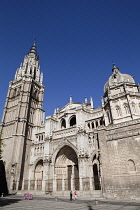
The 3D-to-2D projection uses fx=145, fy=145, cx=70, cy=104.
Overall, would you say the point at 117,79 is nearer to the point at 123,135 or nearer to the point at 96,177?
the point at 123,135

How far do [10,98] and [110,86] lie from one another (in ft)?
85.4

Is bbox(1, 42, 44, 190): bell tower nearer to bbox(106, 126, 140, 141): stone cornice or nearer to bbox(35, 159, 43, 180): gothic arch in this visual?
bbox(35, 159, 43, 180): gothic arch

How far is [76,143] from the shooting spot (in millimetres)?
24453

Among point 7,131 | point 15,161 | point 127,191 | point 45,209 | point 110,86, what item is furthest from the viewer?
point 7,131

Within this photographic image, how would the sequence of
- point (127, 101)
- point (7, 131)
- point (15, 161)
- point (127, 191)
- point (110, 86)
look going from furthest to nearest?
point (7, 131)
point (110, 86)
point (15, 161)
point (127, 101)
point (127, 191)

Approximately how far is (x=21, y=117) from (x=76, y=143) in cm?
1574

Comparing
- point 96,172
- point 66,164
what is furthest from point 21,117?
point 96,172

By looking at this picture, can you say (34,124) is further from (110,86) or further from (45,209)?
(45,209)

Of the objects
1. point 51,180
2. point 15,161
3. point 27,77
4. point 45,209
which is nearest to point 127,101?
point 51,180

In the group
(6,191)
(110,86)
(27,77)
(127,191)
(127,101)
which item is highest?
(27,77)

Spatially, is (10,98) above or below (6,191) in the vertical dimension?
above

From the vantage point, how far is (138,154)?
15.8 m

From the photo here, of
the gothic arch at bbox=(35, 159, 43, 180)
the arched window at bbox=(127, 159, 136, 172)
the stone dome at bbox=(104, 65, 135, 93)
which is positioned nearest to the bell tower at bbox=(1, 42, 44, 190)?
the gothic arch at bbox=(35, 159, 43, 180)

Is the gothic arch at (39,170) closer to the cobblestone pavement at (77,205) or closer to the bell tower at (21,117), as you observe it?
the bell tower at (21,117)
